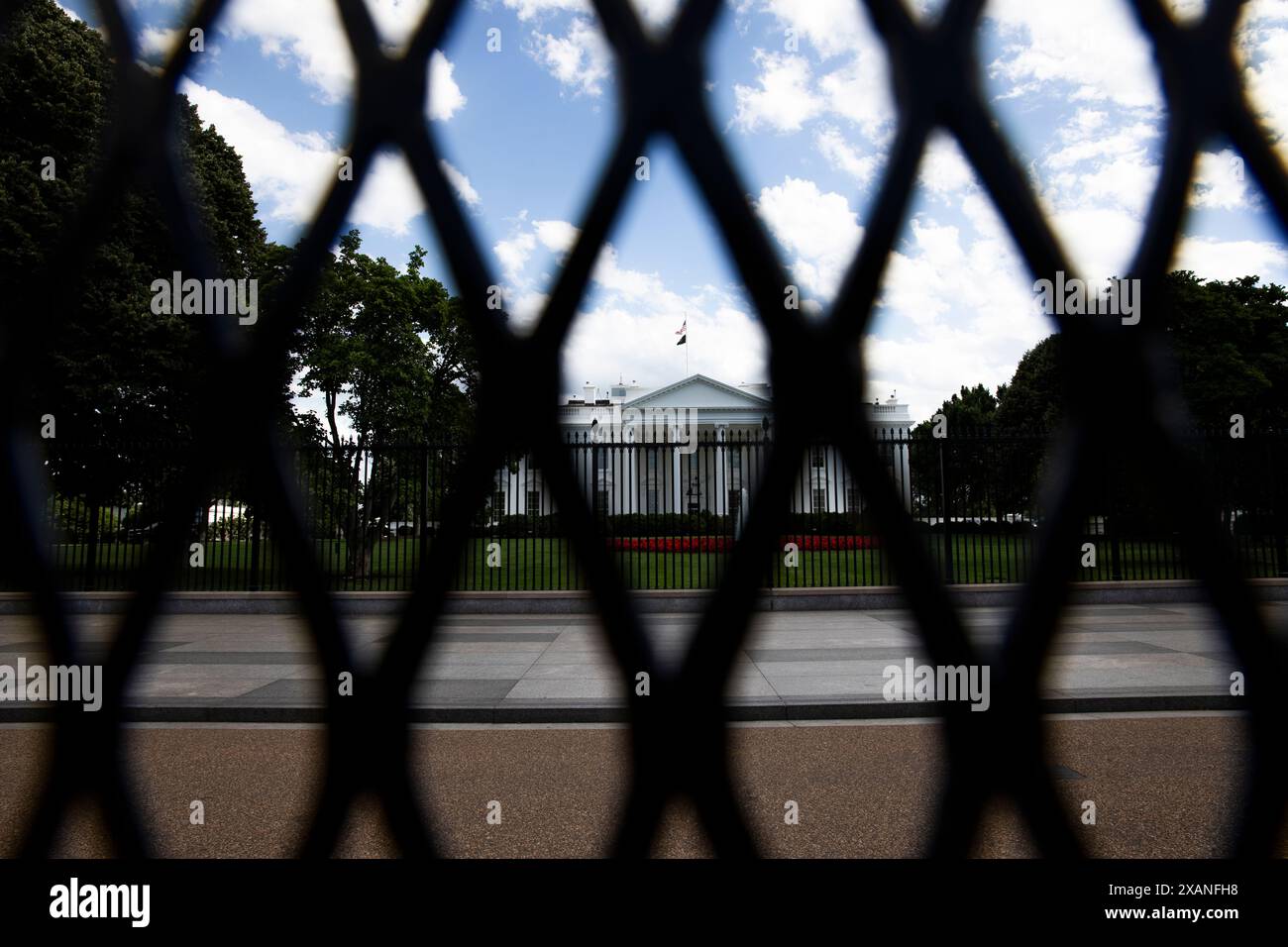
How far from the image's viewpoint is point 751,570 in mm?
927

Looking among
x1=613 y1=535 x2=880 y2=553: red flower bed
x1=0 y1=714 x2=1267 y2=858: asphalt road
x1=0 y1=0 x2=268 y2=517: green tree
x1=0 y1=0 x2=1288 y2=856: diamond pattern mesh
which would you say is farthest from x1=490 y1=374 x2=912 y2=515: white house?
x1=0 y1=0 x2=268 y2=517: green tree

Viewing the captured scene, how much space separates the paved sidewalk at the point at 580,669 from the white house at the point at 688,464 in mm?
1899

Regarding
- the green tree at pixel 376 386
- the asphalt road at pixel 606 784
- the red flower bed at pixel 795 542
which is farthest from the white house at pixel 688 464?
the green tree at pixel 376 386

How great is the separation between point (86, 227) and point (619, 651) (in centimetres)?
89

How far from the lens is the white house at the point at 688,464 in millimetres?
995

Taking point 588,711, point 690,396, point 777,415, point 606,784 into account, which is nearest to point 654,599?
point 588,711

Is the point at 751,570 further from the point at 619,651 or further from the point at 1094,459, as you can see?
the point at 1094,459

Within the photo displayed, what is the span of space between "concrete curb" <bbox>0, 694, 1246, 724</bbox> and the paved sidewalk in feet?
0.04

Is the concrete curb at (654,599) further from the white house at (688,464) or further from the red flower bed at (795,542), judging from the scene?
the white house at (688,464)

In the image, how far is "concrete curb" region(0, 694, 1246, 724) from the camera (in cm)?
689

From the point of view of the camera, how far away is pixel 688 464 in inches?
599

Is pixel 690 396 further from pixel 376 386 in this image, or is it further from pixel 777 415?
pixel 777 415

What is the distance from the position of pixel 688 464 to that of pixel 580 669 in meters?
6.81
